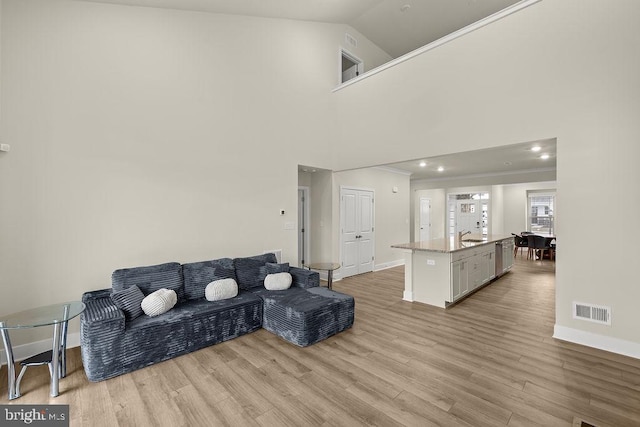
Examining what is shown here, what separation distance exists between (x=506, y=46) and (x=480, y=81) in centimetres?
45

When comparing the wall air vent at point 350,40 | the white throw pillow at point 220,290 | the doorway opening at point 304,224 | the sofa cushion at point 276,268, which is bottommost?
the white throw pillow at point 220,290

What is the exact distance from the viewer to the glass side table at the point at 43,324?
2.14 metres

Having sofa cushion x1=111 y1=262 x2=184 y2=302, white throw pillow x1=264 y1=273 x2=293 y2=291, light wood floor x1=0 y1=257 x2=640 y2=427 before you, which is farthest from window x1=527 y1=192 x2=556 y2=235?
sofa cushion x1=111 y1=262 x2=184 y2=302

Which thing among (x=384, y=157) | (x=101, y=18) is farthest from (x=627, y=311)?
(x=101, y=18)

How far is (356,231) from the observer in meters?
6.39

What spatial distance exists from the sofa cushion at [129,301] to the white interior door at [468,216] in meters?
10.7

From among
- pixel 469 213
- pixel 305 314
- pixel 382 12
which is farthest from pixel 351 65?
pixel 469 213

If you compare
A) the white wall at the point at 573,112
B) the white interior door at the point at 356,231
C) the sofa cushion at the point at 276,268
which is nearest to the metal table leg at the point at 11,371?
the sofa cushion at the point at 276,268

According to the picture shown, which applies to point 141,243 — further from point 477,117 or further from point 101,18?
point 477,117

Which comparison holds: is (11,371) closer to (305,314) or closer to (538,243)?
(305,314)

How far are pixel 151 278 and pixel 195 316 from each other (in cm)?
77

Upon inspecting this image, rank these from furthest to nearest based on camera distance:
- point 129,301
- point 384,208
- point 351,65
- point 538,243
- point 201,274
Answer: point 538,243, point 384,208, point 351,65, point 201,274, point 129,301

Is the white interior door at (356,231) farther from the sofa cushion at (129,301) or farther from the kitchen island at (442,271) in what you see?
the sofa cushion at (129,301)

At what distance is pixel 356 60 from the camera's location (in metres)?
6.32
